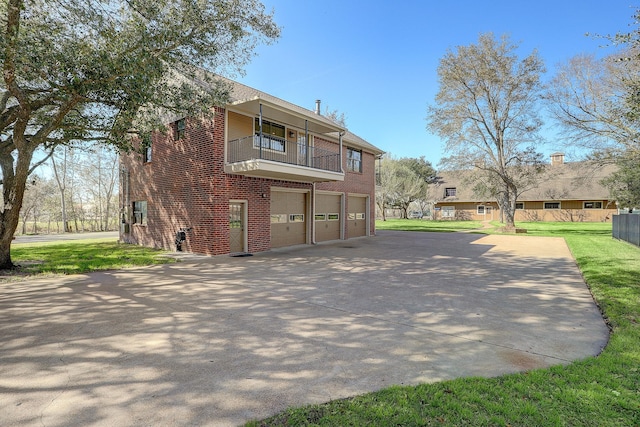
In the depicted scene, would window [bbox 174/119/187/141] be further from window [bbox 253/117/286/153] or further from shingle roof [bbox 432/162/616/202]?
shingle roof [bbox 432/162/616/202]

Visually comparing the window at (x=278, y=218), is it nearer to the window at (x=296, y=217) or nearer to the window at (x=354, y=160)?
the window at (x=296, y=217)

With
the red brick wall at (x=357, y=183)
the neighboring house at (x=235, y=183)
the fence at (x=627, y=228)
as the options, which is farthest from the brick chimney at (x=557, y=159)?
the neighboring house at (x=235, y=183)

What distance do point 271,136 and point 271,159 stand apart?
914mm

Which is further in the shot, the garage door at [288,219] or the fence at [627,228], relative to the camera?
the fence at [627,228]

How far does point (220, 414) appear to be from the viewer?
8.57 ft

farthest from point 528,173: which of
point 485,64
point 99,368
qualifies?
point 99,368

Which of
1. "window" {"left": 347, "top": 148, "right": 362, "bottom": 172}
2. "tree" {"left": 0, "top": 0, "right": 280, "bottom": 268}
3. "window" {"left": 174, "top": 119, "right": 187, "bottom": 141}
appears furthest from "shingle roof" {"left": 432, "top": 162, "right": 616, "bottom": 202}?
"tree" {"left": 0, "top": 0, "right": 280, "bottom": 268}

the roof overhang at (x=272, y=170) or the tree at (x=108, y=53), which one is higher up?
the tree at (x=108, y=53)

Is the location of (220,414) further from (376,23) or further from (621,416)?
(376,23)

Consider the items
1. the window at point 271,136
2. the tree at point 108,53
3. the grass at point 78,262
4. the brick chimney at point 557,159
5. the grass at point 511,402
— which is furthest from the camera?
the brick chimney at point 557,159

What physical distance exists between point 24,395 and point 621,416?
5.02 metres

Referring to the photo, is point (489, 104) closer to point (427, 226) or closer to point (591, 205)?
point (427, 226)

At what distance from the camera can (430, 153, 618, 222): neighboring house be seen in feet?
122

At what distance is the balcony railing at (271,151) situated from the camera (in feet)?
38.9
